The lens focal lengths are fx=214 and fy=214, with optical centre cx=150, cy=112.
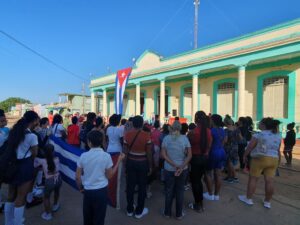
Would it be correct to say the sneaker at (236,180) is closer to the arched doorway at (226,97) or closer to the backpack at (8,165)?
the backpack at (8,165)

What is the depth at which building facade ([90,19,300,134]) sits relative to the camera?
32.4 feet

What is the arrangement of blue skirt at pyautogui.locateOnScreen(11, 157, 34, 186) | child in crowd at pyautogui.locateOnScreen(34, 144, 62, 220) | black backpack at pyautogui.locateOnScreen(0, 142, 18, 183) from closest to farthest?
1. black backpack at pyautogui.locateOnScreen(0, 142, 18, 183)
2. blue skirt at pyautogui.locateOnScreen(11, 157, 34, 186)
3. child in crowd at pyautogui.locateOnScreen(34, 144, 62, 220)

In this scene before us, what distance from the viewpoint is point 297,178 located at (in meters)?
5.67

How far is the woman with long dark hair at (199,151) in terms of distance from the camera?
3627 mm

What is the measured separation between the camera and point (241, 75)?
1084cm

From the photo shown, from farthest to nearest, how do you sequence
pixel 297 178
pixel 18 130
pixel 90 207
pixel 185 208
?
pixel 297 178, pixel 185 208, pixel 18 130, pixel 90 207

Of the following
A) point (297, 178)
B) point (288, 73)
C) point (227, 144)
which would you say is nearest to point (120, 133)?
point (227, 144)

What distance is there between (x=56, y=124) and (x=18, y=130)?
2850 millimetres

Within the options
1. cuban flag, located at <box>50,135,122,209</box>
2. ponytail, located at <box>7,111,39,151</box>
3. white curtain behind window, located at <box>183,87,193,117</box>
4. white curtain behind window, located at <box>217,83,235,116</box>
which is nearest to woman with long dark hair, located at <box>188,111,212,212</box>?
cuban flag, located at <box>50,135,122,209</box>

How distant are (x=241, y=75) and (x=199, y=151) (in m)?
8.53

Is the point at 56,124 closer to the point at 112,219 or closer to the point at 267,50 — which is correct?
the point at 112,219

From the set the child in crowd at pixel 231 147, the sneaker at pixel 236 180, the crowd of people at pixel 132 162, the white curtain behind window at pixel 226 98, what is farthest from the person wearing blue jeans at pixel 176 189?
the white curtain behind window at pixel 226 98

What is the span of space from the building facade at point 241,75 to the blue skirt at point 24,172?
10.2 m

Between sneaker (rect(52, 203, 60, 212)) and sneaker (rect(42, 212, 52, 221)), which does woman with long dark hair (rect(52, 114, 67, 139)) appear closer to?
sneaker (rect(52, 203, 60, 212))
